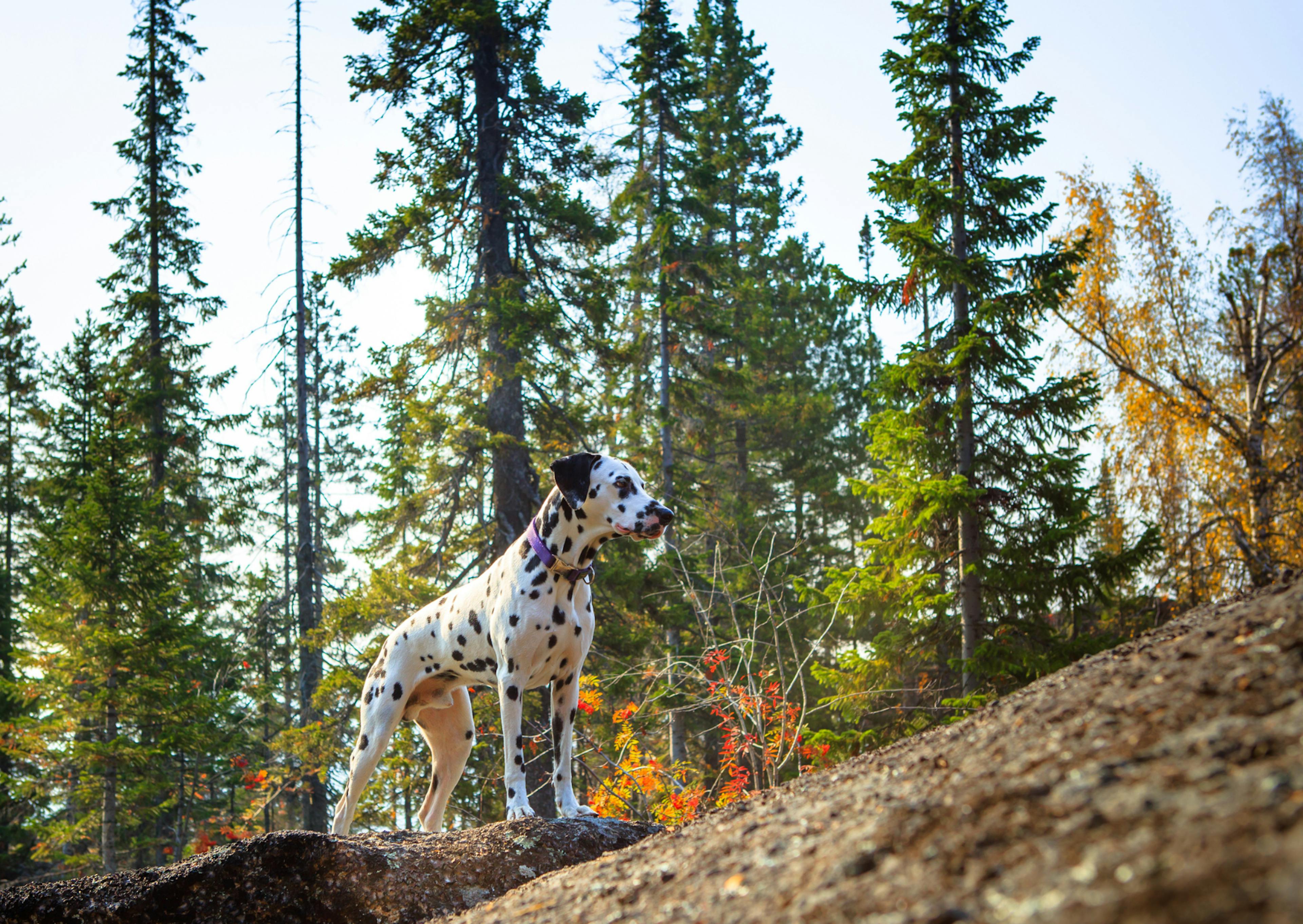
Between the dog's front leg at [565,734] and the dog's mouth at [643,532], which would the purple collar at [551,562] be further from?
the dog's front leg at [565,734]

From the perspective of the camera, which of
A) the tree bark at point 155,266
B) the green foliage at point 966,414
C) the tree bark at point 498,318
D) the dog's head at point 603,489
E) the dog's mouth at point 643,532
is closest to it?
the dog's mouth at point 643,532

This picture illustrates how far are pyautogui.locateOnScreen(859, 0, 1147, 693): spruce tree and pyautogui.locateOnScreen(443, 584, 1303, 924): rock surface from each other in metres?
8.24

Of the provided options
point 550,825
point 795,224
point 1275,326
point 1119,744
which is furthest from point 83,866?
point 795,224

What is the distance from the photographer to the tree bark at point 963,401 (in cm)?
1162

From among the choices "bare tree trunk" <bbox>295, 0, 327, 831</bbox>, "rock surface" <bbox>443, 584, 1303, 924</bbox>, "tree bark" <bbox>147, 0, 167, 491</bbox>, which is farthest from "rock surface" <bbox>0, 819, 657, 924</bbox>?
"tree bark" <bbox>147, 0, 167, 491</bbox>

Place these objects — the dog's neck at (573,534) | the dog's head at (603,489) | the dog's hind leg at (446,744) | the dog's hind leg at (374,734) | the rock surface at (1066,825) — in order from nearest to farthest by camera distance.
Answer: the rock surface at (1066,825) < the dog's head at (603,489) < the dog's neck at (573,534) < the dog's hind leg at (374,734) < the dog's hind leg at (446,744)

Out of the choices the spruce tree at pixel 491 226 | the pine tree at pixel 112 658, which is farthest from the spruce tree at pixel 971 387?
the pine tree at pixel 112 658

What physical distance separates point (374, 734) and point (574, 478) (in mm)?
2567

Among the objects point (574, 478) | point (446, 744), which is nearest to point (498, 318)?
point (446, 744)

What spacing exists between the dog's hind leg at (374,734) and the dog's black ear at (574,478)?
6.96 ft

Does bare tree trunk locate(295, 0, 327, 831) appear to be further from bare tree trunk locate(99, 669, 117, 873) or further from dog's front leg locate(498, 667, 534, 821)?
dog's front leg locate(498, 667, 534, 821)

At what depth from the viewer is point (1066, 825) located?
6.40 ft

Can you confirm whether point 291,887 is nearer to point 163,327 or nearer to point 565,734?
point 565,734

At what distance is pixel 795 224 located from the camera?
32156 mm
